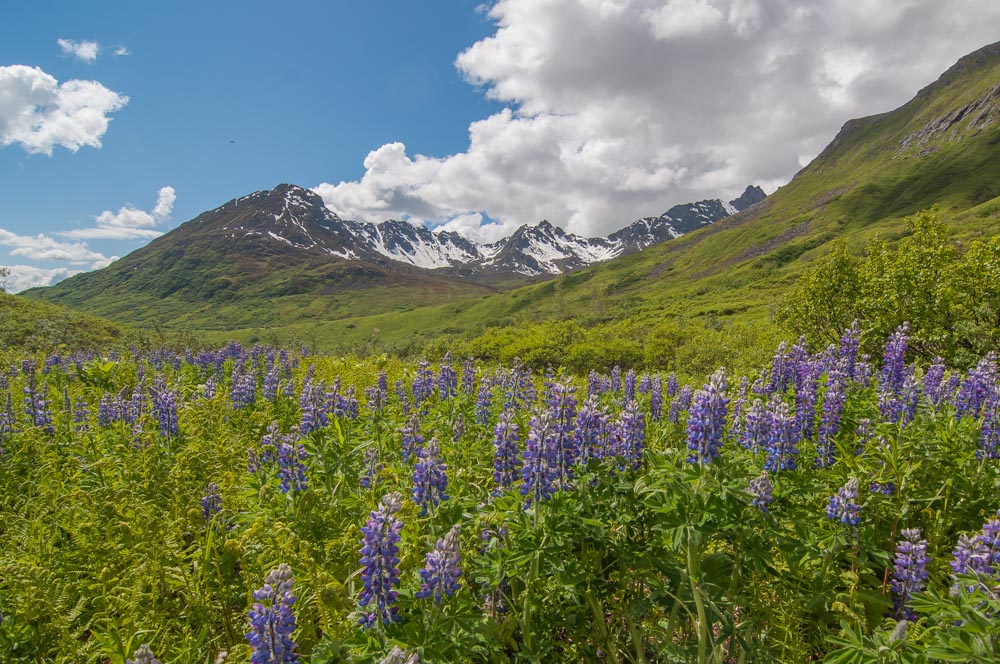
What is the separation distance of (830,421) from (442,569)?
4728mm

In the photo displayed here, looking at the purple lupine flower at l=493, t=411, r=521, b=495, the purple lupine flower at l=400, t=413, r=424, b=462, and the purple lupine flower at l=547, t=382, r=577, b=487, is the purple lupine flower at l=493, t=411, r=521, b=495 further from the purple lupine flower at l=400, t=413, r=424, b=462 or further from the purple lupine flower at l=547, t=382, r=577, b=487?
the purple lupine flower at l=400, t=413, r=424, b=462

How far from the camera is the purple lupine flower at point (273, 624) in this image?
236 cm

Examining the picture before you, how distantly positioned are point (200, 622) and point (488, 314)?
167854 millimetres

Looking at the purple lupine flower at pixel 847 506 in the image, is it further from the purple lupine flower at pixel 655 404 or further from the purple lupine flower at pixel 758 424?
the purple lupine flower at pixel 655 404

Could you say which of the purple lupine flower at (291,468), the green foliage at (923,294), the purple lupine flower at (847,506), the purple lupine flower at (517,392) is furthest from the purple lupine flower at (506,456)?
the green foliage at (923,294)

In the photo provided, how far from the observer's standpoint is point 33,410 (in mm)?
7941

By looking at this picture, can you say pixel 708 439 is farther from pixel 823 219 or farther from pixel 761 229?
pixel 761 229

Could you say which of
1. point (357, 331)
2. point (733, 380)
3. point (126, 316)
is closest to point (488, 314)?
point (357, 331)

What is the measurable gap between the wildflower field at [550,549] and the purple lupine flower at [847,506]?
0.02m

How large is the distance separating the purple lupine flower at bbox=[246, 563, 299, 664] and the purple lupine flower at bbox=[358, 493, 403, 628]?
0.41 m

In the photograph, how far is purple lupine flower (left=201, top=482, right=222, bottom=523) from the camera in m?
4.63

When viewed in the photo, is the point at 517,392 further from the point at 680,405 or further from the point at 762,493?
the point at 762,493

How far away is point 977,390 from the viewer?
6.20m

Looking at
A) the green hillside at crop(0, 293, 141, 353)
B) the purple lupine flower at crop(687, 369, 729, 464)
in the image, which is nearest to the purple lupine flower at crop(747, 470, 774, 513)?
the purple lupine flower at crop(687, 369, 729, 464)
